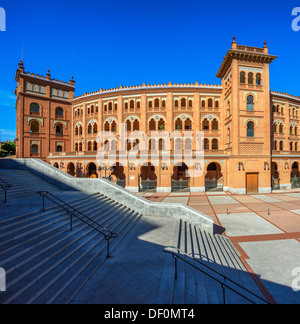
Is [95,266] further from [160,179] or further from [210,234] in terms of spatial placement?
[160,179]

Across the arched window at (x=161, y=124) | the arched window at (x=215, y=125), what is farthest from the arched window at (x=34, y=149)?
the arched window at (x=215, y=125)

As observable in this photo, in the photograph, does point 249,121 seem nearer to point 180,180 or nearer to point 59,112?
point 180,180

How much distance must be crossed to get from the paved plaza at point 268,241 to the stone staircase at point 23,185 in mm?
11978

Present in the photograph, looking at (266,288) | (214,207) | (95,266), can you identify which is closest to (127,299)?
(95,266)

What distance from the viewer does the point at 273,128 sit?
28.5 m

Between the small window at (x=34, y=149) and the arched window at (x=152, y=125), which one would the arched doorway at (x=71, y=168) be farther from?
the arched window at (x=152, y=125)

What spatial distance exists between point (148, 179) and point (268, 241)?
18.9 m

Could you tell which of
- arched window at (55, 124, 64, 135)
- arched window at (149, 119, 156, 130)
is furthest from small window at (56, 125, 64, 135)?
arched window at (149, 119, 156, 130)

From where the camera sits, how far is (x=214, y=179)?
88.4ft

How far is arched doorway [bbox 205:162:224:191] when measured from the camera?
26969mm

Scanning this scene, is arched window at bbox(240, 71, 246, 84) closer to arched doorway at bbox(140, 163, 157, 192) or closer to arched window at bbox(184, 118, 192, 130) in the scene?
arched window at bbox(184, 118, 192, 130)

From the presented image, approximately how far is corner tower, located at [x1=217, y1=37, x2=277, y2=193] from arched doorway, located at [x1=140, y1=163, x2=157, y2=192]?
1211 centimetres

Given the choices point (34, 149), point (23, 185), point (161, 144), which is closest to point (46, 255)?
point (23, 185)

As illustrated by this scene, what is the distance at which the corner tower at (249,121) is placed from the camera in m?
23.6
